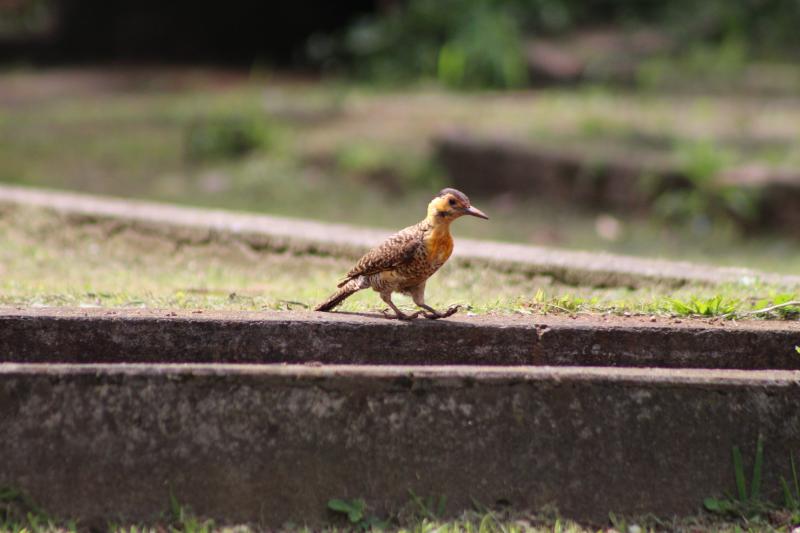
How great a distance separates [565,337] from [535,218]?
14.4ft

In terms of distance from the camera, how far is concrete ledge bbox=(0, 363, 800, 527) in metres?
3.30

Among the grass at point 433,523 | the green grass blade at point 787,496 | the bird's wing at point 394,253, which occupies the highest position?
the bird's wing at point 394,253

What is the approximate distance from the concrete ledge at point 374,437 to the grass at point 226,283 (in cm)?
71

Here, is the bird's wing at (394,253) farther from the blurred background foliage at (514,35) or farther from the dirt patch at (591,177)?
the blurred background foliage at (514,35)

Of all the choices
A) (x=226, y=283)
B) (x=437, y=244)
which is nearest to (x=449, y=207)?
(x=437, y=244)

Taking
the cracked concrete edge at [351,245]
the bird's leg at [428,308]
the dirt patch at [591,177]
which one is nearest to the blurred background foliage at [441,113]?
the dirt patch at [591,177]

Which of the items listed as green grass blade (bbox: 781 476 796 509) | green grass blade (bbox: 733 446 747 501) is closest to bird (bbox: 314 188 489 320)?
green grass blade (bbox: 733 446 747 501)

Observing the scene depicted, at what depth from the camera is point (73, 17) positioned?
14.6m

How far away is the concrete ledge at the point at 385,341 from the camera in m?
3.79

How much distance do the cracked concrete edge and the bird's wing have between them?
4.54 ft

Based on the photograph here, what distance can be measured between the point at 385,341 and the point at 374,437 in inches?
21.4

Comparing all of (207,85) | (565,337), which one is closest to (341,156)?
(207,85)

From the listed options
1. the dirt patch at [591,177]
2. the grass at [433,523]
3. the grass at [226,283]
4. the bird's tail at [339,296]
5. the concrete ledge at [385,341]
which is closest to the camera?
the grass at [433,523]

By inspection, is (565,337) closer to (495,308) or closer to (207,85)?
(495,308)
